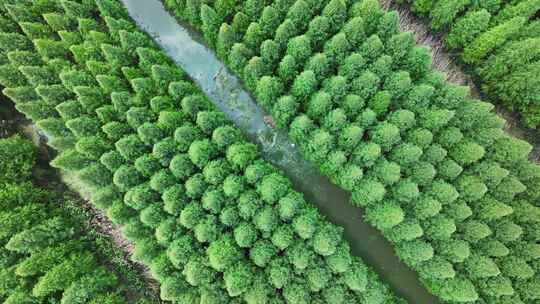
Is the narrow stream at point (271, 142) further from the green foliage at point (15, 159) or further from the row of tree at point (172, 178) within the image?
the green foliage at point (15, 159)

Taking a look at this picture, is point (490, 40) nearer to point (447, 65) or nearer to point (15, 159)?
point (447, 65)

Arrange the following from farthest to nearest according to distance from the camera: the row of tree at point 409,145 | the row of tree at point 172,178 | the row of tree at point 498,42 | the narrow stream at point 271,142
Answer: the narrow stream at point 271,142 → the row of tree at point 498,42 → the row of tree at point 172,178 → the row of tree at point 409,145

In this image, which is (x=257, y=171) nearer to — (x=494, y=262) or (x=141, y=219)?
(x=141, y=219)

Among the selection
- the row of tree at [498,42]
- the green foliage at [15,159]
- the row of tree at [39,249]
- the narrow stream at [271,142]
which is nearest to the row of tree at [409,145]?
the narrow stream at [271,142]

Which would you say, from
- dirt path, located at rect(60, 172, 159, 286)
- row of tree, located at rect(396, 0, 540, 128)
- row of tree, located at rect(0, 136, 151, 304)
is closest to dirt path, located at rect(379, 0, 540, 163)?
row of tree, located at rect(396, 0, 540, 128)

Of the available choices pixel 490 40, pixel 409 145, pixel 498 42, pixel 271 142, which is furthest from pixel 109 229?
pixel 498 42

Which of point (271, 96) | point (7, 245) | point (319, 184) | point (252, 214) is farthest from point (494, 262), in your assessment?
point (7, 245)
